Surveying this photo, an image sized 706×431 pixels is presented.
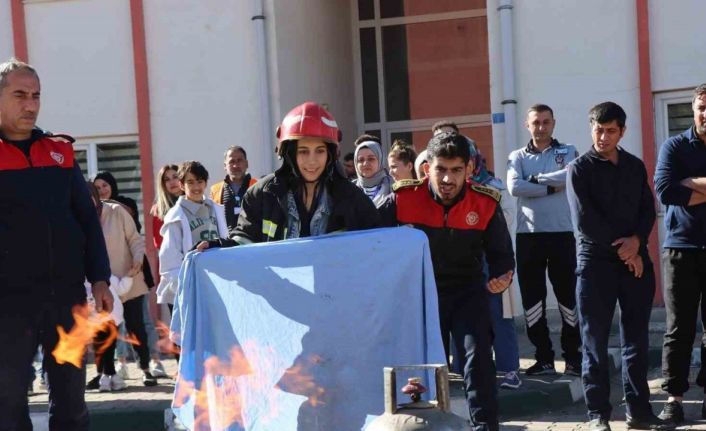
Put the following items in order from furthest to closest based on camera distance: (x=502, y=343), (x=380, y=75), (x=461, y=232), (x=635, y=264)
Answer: (x=380, y=75), (x=502, y=343), (x=635, y=264), (x=461, y=232)

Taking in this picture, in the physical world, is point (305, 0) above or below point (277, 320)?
above

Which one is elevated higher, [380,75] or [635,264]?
[380,75]

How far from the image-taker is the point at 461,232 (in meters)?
6.84

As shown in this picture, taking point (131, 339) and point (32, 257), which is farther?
point (131, 339)

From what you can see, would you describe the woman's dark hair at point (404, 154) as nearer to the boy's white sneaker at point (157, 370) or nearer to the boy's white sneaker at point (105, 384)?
the boy's white sneaker at point (157, 370)

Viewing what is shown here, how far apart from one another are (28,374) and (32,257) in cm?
62

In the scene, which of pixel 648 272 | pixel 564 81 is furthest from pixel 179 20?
pixel 648 272

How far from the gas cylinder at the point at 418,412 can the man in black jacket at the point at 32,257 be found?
1844 millimetres

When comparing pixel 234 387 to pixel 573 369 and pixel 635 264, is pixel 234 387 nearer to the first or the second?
pixel 635 264

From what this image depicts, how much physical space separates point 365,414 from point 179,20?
8672 millimetres

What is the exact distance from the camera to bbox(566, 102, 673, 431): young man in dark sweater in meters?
7.49

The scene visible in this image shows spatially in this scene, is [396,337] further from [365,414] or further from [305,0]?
[305,0]

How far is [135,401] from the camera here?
31.6 ft

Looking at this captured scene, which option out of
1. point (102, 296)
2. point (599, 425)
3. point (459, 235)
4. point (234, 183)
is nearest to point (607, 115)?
point (459, 235)
